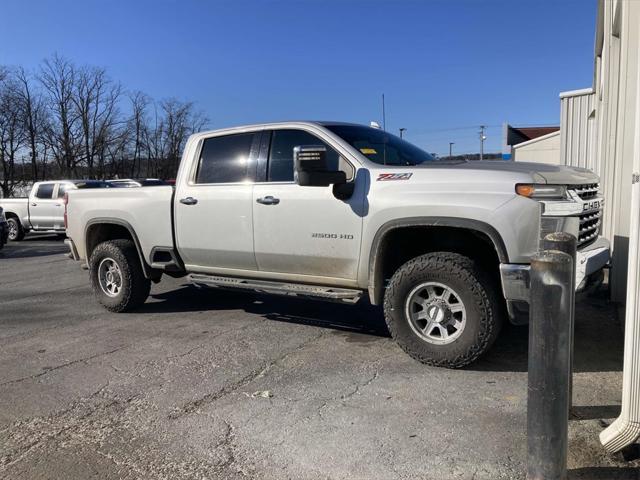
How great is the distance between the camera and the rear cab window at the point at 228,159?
219 inches

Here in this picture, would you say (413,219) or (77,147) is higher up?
(77,147)

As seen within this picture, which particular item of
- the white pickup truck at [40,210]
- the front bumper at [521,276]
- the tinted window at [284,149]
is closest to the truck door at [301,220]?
the tinted window at [284,149]

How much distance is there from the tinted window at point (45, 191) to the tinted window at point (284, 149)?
13.6 m

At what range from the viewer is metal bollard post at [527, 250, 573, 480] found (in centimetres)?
247

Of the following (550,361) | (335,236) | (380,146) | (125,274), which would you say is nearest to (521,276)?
(550,361)

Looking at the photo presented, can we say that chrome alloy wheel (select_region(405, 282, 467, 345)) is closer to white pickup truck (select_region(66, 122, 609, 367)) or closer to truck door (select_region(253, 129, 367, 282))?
white pickup truck (select_region(66, 122, 609, 367))

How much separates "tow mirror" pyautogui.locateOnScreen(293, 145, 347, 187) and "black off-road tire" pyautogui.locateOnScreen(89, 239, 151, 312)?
2800mm

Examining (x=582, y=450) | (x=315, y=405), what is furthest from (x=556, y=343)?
(x=315, y=405)

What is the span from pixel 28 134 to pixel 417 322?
120 ft

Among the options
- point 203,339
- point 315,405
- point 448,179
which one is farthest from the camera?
point 203,339

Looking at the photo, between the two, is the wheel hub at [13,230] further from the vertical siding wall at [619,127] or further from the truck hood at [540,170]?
the vertical siding wall at [619,127]

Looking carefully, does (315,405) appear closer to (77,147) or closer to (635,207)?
(635,207)

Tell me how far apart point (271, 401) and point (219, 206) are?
2344mm

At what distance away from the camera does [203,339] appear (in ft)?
17.9
